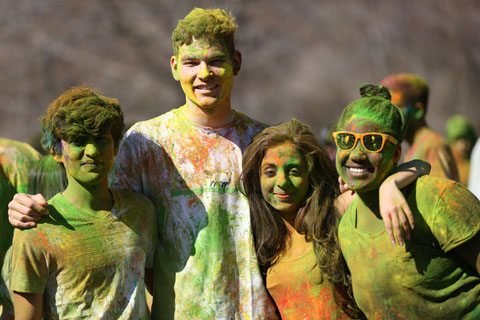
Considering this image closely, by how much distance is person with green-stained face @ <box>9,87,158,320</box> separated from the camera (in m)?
4.09

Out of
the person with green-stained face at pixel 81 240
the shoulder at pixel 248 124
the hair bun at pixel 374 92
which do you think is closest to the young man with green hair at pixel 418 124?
the shoulder at pixel 248 124

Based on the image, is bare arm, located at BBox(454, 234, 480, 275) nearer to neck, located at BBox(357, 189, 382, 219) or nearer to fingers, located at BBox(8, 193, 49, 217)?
neck, located at BBox(357, 189, 382, 219)

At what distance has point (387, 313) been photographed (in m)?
3.90

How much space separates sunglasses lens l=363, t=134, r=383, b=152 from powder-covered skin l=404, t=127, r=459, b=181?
3124 mm

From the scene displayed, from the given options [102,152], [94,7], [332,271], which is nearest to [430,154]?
[332,271]

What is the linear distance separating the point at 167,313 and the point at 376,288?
125 cm

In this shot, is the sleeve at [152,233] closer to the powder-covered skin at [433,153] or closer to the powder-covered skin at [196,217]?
the powder-covered skin at [196,217]

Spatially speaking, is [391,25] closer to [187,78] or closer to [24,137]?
[24,137]

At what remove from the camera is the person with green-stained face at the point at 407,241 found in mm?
3656

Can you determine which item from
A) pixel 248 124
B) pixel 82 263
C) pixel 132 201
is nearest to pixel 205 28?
pixel 248 124

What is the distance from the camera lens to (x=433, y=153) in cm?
691

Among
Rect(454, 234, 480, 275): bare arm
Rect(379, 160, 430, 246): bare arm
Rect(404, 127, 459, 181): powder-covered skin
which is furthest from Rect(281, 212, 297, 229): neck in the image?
Rect(404, 127, 459, 181): powder-covered skin

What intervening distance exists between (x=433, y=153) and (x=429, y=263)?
332 centimetres

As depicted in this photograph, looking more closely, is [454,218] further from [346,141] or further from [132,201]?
[132,201]
